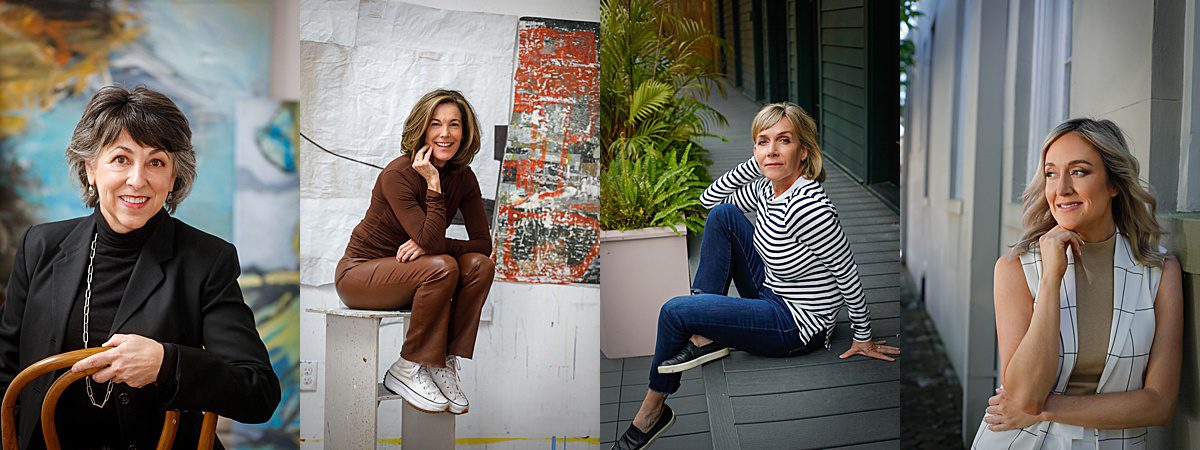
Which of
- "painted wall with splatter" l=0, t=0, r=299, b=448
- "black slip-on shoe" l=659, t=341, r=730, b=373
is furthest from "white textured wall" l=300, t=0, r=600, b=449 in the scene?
"black slip-on shoe" l=659, t=341, r=730, b=373

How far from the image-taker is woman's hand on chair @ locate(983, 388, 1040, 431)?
2.06 metres

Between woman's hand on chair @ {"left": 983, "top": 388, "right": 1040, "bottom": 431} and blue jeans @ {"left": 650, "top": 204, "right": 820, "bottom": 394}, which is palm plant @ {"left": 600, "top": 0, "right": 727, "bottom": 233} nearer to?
blue jeans @ {"left": 650, "top": 204, "right": 820, "bottom": 394}

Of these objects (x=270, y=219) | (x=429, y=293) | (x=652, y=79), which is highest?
(x=652, y=79)

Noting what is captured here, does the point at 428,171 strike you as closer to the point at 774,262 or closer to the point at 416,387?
the point at 416,387

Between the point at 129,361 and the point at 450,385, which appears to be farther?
the point at 450,385

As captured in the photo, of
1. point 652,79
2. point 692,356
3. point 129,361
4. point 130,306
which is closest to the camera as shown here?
point 129,361

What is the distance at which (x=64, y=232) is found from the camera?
2561 millimetres

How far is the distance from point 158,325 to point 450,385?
93 centimetres

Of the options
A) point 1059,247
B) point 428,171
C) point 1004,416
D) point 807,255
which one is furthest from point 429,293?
point 1059,247

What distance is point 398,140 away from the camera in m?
2.82

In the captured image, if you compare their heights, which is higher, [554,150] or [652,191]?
[554,150]

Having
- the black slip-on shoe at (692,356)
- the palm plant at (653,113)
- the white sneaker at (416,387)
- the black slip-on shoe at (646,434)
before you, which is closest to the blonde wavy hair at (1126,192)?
the palm plant at (653,113)

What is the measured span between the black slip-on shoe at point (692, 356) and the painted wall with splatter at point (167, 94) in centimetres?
137

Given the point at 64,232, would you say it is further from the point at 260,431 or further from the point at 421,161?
the point at 421,161
